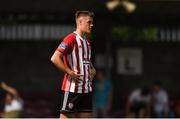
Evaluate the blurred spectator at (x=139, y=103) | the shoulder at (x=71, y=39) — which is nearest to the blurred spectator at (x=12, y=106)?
the blurred spectator at (x=139, y=103)

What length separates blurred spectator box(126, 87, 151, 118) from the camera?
61.0ft

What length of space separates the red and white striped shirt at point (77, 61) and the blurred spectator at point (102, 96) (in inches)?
425

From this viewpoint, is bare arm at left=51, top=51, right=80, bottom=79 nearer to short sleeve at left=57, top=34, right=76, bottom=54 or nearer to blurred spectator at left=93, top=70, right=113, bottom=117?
short sleeve at left=57, top=34, right=76, bottom=54

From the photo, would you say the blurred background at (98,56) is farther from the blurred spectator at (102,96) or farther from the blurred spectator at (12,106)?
the blurred spectator at (12,106)

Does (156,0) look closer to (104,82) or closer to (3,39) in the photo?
(104,82)

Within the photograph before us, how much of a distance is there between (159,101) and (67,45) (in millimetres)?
11432

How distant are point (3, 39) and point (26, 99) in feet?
5.82

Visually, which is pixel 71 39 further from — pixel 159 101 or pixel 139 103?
pixel 159 101

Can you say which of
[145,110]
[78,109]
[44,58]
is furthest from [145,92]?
[78,109]

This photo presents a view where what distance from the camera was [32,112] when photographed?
19.7m

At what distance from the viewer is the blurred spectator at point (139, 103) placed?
1858 centimetres

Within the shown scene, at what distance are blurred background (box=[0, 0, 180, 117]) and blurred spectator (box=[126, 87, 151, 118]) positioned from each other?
781mm

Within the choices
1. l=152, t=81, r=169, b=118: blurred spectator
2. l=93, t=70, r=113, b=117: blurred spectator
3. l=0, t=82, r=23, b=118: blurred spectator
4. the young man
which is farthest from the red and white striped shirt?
l=152, t=81, r=169, b=118: blurred spectator

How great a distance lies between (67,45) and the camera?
763 centimetres
